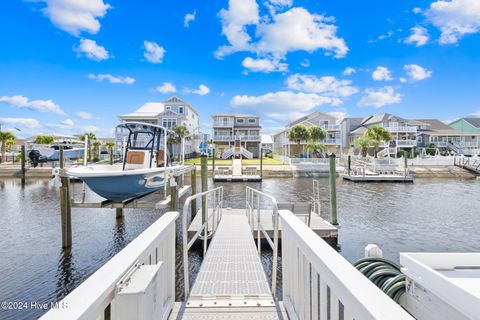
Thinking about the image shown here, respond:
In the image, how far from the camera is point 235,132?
52.2 meters

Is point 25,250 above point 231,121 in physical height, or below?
below

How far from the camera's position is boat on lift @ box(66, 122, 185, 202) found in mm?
8836

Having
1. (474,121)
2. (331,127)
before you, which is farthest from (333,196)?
(474,121)

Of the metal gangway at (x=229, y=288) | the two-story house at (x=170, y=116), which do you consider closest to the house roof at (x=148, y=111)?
the two-story house at (x=170, y=116)

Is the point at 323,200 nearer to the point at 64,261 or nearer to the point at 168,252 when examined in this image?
the point at 64,261

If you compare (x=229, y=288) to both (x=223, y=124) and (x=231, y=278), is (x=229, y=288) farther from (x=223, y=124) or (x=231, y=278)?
(x=223, y=124)

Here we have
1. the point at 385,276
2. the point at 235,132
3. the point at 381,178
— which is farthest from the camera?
the point at 235,132

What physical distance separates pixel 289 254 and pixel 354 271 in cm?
149

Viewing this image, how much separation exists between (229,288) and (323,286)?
2.37 m

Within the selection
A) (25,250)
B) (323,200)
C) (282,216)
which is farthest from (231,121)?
(282,216)

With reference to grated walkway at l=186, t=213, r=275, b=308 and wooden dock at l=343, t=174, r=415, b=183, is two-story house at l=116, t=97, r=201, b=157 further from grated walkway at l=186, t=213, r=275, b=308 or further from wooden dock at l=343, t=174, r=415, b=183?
grated walkway at l=186, t=213, r=275, b=308

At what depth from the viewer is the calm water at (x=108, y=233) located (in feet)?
24.5

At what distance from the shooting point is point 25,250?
9.29 meters

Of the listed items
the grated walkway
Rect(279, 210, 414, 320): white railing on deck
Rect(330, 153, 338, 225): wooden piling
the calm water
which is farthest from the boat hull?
Rect(279, 210, 414, 320): white railing on deck
